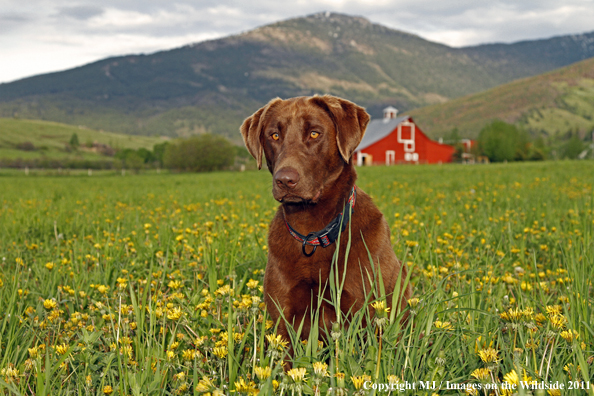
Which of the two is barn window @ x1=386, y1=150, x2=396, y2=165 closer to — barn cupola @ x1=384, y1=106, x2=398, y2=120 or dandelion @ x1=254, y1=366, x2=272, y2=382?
barn cupola @ x1=384, y1=106, x2=398, y2=120

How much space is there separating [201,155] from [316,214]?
212ft

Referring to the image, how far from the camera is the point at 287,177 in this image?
2.67m

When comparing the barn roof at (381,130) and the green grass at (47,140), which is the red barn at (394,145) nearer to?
the barn roof at (381,130)

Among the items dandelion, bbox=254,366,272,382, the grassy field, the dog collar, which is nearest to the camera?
dandelion, bbox=254,366,272,382

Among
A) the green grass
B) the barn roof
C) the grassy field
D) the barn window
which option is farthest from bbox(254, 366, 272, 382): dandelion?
the green grass

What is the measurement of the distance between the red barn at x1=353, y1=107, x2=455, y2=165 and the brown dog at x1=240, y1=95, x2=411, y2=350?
62500mm

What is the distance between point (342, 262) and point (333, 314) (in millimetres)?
338

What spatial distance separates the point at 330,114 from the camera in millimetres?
3178

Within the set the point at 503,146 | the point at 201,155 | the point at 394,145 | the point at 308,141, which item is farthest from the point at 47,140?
the point at 308,141

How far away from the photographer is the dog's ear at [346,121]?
301 centimetres

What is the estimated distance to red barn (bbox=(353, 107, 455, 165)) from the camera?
67.6m

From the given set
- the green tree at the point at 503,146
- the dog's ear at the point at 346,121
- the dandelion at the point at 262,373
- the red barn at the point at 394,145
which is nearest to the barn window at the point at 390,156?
the red barn at the point at 394,145

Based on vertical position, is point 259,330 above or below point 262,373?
below

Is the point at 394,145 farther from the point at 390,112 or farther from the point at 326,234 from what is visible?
the point at 326,234
